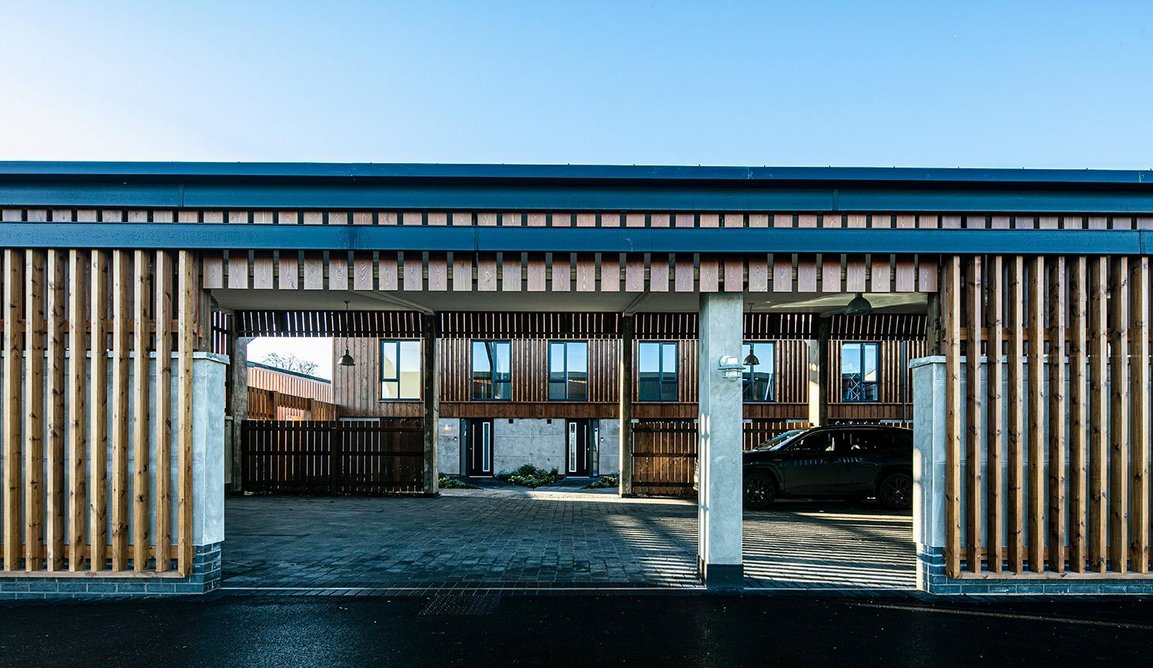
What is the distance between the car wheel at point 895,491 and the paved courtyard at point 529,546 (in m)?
0.62

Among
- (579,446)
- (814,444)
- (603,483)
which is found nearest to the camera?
(814,444)

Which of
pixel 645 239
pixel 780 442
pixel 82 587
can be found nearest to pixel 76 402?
pixel 82 587

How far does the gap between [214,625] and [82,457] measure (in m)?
2.16

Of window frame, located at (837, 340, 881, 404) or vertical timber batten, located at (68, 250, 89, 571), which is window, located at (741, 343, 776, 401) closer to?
window frame, located at (837, 340, 881, 404)

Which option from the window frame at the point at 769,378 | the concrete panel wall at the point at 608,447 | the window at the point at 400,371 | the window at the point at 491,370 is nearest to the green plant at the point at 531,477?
the concrete panel wall at the point at 608,447

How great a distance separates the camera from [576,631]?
6141mm

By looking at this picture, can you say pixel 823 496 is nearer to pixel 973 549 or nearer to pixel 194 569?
pixel 973 549

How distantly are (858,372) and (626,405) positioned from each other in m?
11.6

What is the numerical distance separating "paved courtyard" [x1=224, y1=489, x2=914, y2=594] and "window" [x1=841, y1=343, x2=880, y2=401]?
10.7 metres

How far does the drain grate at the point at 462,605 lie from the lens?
6.70 m

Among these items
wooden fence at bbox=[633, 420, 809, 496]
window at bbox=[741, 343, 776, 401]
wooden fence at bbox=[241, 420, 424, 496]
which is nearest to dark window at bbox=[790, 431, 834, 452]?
wooden fence at bbox=[633, 420, 809, 496]

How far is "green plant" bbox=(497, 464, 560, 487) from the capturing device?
21656 mm

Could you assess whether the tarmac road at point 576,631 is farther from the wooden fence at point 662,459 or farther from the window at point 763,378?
the window at point 763,378

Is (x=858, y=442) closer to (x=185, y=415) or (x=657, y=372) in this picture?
(x=657, y=372)
